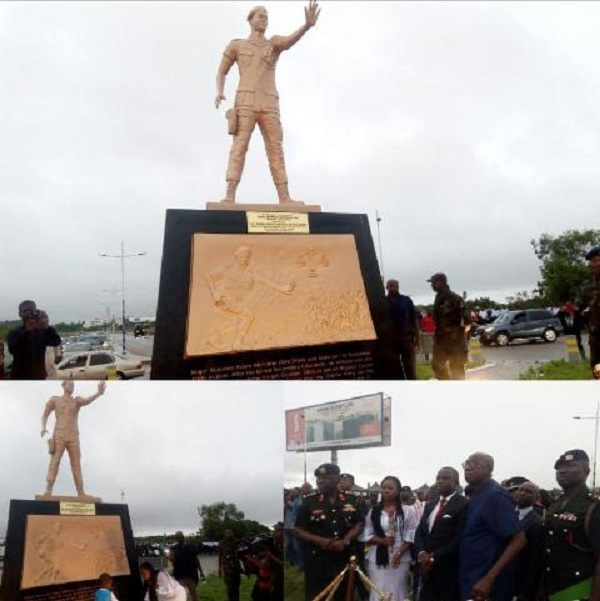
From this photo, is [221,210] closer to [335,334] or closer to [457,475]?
[335,334]

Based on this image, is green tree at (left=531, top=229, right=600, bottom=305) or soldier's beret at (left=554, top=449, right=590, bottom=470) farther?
green tree at (left=531, top=229, right=600, bottom=305)

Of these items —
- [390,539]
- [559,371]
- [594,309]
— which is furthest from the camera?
[559,371]

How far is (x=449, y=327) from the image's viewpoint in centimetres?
717

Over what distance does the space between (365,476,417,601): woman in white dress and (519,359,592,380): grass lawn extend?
207 cm

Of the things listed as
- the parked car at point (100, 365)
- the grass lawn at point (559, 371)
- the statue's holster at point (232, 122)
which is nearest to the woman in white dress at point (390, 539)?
the grass lawn at point (559, 371)

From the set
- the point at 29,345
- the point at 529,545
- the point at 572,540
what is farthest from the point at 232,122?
the point at 572,540

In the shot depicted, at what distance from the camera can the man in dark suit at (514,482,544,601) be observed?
546 cm

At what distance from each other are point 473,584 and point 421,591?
389 mm

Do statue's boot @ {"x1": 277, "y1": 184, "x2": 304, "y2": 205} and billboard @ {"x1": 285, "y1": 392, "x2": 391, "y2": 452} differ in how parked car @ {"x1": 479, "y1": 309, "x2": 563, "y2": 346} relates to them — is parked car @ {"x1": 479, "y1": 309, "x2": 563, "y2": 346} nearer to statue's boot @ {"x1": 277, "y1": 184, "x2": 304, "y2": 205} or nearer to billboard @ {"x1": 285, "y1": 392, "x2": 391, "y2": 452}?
statue's boot @ {"x1": 277, "y1": 184, "x2": 304, "y2": 205}

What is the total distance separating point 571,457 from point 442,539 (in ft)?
3.61

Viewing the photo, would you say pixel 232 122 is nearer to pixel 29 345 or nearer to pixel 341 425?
pixel 29 345

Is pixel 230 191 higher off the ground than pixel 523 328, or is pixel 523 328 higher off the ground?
pixel 230 191

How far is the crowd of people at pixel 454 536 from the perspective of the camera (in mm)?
5457

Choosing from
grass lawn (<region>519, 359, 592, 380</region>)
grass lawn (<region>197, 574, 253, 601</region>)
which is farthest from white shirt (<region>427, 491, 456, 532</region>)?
grass lawn (<region>519, 359, 592, 380</region>)
